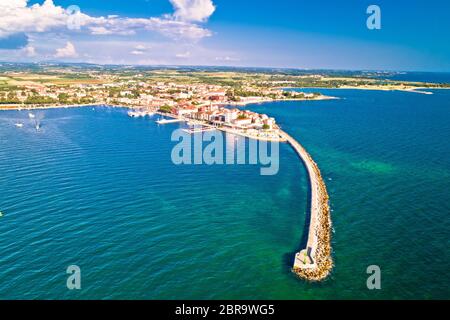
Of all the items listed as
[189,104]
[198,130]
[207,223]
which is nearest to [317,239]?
[207,223]

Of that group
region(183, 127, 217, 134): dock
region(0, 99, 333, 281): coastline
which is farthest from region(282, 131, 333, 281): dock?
region(183, 127, 217, 134): dock

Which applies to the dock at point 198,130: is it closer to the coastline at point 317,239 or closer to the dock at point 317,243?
the coastline at point 317,239

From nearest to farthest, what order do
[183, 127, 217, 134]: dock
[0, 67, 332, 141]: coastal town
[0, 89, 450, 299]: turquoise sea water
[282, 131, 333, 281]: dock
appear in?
1. [0, 89, 450, 299]: turquoise sea water
2. [282, 131, 333, 281]: dock
3. [183, 127, 217, 134]: dock
4. [0, 67, 332, 141]: coastal town

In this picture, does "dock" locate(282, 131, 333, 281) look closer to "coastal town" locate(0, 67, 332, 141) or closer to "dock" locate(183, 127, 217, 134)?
"coastal town" locate(0, 67, 332, 141)

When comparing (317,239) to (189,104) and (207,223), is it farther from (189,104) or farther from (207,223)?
(189,104)

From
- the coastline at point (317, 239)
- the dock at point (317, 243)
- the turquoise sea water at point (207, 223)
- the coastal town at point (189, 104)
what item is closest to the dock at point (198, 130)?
the coastal town at point (189, 104)

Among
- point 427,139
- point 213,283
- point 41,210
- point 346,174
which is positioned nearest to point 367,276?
point 213,283

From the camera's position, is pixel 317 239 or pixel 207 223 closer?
pixel 317 239
